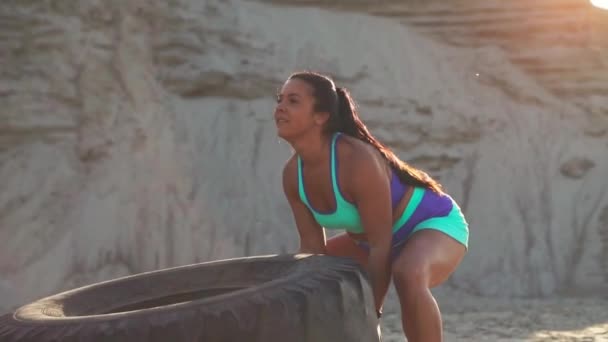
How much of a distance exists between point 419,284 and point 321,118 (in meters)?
0.75

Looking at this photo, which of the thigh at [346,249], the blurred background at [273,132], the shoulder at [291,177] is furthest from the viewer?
the blurred background at [273,132]

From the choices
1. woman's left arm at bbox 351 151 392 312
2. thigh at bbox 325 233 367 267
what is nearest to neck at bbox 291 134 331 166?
woman's left arm at bbox 351 151 392 312

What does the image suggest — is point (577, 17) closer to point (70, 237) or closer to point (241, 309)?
point (70, 237)

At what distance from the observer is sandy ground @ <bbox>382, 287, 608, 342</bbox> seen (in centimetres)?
586

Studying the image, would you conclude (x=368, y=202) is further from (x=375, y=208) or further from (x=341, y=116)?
(x=341, y=116)

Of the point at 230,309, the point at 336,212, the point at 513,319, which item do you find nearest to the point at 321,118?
the point at 336,212

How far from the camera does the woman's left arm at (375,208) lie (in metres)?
2.77

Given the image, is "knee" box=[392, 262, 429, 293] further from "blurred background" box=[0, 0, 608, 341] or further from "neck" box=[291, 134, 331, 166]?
"blurred background" box=[0, 0, 608, 341]

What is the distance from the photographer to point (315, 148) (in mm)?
2941

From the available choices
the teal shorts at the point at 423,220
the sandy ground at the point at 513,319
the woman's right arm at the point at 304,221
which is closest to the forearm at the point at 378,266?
the teal shorts at the point at 423,220

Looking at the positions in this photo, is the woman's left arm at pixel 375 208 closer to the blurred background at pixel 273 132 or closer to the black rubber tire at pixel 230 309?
the black rubber tire at pixel 230 309

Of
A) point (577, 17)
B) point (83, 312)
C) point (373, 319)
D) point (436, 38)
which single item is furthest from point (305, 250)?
point (577, 17)

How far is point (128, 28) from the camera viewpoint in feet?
25.4

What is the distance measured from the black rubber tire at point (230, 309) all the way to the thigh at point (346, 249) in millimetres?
515
